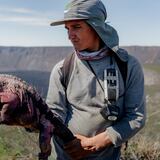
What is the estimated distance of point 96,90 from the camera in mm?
3906

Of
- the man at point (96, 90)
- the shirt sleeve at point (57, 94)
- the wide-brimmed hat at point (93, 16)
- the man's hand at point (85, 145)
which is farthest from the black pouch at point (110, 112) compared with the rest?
the wide-brimmed hat at point (93, 16)

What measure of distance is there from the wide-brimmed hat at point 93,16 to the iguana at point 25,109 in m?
0.67

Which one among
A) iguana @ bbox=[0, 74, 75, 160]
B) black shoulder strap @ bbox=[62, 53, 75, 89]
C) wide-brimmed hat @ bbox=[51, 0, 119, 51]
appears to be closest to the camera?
iguana @ bbox=[0, 74, 75, 160]

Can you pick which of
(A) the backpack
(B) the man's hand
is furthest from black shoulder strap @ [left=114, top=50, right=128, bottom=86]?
(B) the man's hand

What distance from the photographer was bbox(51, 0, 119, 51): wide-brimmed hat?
380cm

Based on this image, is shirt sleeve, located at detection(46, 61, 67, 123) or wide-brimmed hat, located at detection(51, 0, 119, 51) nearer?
wide-brimmed hat, located at detection(51, 0, 119, 51)

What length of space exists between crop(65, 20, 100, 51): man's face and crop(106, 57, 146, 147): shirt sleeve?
35 cm

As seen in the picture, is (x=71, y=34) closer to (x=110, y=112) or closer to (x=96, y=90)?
(x=96, y=90)

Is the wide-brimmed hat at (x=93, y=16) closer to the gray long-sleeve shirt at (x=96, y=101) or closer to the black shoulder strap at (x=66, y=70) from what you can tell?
the gray long-sleeve shirt at (x=96, y=101)

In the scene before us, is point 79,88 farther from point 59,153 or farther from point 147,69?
point 147,69

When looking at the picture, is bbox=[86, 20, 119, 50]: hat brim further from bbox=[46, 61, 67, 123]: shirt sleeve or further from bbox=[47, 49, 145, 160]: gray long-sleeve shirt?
bbox=[46, 61, 67, 123]: shirt sleeve

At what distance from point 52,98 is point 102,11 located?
750 mm

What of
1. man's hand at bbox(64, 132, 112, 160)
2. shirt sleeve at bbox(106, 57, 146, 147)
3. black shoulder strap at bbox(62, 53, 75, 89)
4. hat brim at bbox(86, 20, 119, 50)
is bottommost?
man's hand at bbox(64, 132, 112, 160)

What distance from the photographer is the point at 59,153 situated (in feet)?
13.1
